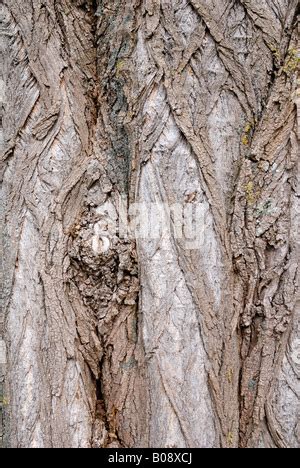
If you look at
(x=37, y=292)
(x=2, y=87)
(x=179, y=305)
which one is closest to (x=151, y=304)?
(x=179, y=305)

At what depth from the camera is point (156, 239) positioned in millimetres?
1753

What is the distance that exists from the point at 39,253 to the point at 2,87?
59 cm

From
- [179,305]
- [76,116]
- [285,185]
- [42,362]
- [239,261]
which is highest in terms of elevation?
[76,116]

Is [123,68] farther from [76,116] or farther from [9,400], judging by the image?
[9,400]

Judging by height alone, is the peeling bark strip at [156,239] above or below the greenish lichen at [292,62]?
below

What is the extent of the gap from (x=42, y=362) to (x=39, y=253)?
0.36 metres

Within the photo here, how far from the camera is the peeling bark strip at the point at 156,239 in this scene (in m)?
1.75

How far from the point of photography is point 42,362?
1781 millimetres

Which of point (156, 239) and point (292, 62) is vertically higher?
point (292, 62)

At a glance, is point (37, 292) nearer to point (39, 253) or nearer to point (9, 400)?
point (39, 253)

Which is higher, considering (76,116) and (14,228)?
(76,116)

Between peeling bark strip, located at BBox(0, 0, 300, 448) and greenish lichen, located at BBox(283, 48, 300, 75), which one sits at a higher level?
greenish lichen, located at BBox(283, 48, 300, 75)

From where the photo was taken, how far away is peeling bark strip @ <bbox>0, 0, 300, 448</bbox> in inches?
68.9
